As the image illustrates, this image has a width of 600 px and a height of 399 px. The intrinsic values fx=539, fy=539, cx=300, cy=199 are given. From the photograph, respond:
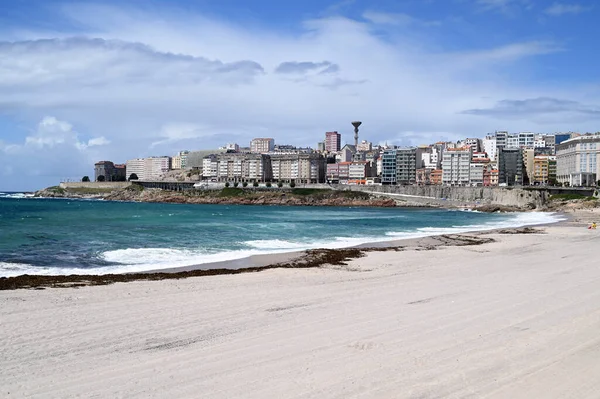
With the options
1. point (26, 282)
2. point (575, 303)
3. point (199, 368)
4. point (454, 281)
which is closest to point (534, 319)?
point (575, 303)

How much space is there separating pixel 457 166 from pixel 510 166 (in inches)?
557

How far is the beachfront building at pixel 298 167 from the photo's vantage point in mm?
175500

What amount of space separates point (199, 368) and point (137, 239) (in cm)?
2539

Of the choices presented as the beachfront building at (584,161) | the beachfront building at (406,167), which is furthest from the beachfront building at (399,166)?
the beachfront building at (584,161)

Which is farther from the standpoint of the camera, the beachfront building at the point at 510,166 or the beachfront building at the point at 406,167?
the beachfront building at the point at 406,167

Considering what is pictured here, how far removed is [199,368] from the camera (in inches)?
330

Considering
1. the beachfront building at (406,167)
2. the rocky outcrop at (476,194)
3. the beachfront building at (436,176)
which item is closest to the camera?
the rocky outcrop at (476,194)

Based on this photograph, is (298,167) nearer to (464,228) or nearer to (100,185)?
(100,185)

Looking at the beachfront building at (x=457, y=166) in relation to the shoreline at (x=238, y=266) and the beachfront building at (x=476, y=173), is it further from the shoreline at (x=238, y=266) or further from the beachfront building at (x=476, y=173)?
the shoreline at (x=238, y=266)

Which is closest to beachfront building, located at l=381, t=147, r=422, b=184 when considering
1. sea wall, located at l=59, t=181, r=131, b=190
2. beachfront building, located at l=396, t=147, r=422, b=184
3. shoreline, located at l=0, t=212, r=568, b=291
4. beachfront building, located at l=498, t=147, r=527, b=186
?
beachfront building, located at l=396, t=147, r=422, b=184

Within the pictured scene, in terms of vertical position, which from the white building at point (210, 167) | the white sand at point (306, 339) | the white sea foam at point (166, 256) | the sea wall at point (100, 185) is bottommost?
the white sea foam at point (166, 256)

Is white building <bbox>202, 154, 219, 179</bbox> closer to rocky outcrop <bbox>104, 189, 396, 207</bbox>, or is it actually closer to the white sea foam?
rocky outcrop <bbox>104, 189, 396, 207</bbox>

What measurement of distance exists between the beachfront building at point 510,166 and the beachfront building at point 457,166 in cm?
825

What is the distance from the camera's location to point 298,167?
17788cm
